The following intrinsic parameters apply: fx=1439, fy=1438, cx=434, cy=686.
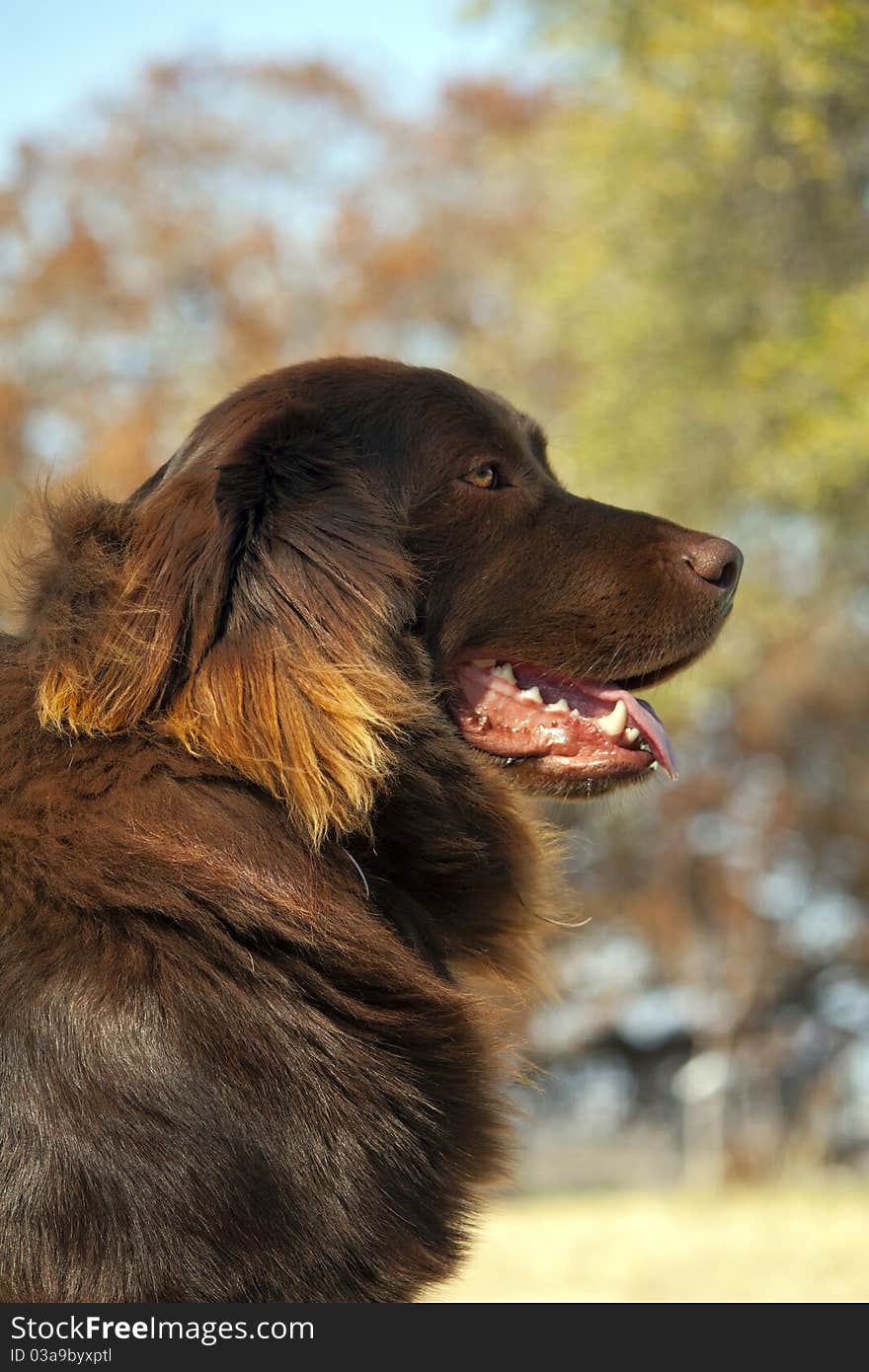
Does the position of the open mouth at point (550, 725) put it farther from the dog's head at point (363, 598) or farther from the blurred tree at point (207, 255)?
the blurred tree at point (207, 255)

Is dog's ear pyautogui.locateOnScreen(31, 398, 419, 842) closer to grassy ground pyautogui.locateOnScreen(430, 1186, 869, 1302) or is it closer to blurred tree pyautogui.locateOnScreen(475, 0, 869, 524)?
grassy ground pyautogui.locateOnScreen(430, 1186, 869, 1302)

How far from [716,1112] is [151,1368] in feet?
53.8

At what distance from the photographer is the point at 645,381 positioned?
13867 mm

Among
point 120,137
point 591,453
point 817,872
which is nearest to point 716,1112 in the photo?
point 817,872

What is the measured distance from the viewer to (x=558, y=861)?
4027 mm

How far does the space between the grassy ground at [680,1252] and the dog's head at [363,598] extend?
3436 mm

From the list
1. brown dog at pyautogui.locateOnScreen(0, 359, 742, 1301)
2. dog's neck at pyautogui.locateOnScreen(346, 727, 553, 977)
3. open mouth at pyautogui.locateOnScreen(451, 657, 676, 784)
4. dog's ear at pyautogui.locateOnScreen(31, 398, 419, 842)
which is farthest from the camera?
open mouth at pyautogui.locateOnScreen(451, 657, 676, 784)

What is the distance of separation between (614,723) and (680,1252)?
7.53 meters

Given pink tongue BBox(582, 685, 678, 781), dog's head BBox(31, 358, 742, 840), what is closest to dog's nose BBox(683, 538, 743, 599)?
dog's head BBox(31, 358, 742, 840)

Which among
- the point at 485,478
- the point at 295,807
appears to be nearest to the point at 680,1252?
the point at 485,478

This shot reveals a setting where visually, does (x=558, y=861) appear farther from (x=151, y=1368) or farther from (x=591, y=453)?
(x=591, y=453)

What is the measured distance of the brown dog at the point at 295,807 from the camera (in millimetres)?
2715

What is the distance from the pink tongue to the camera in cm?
361

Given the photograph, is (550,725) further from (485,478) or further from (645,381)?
(645,381)
